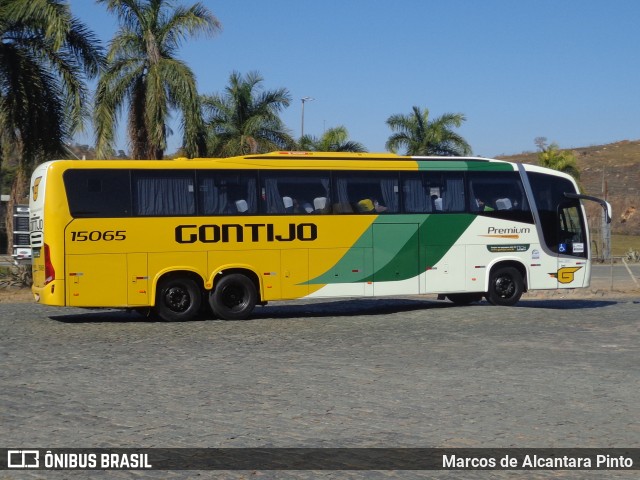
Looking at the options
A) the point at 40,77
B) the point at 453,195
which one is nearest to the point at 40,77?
the point at 40,77

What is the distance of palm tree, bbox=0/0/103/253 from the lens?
2734 cm

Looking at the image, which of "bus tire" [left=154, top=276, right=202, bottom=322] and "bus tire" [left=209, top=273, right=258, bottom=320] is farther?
"bus tire" [left=209, top=273, right=258, bottom=320]

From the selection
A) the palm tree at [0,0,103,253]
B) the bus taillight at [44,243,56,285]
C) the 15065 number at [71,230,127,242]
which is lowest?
the bus taillight at [44,243,56,285]

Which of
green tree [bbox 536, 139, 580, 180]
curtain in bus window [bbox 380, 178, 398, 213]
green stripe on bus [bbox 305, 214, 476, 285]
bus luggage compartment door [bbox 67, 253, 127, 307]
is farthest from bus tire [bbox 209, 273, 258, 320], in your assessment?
green tree [bbox 536, 139, 580, 180]

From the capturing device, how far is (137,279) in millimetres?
20016

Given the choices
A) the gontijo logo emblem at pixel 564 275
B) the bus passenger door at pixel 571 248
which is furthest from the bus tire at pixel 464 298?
the bus passenger door at pixel 571 248

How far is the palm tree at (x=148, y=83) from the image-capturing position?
110 ft

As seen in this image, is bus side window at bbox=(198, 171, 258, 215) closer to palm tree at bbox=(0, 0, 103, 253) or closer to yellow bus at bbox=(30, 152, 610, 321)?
yellow bus at bbox=(30, 152, 610, 321)

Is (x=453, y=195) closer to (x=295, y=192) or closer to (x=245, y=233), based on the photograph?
(x=295, y=192)

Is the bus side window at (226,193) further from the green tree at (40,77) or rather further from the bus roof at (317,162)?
the green tree at (40,77)

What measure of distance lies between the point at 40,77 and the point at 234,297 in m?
10.9

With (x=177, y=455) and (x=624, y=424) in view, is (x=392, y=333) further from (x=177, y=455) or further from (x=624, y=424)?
(x=177, y=455)

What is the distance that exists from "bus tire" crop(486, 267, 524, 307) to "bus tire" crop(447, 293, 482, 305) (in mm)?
761

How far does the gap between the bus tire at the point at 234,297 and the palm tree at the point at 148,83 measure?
43.7ft
